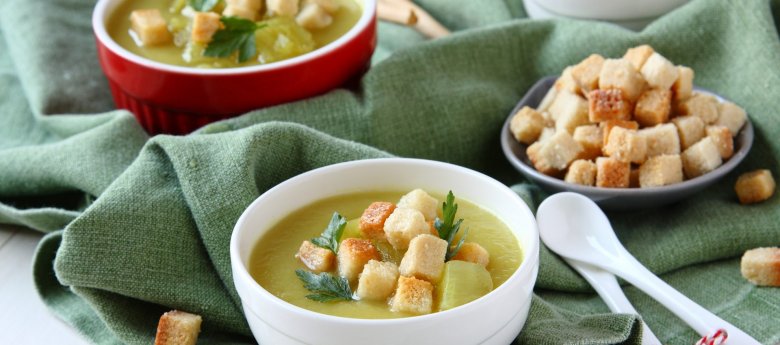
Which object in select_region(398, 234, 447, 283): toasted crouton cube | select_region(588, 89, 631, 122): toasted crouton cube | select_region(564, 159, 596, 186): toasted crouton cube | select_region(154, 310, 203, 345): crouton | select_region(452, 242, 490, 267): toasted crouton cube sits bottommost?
select_region(154, 310, 203, 345): crouton

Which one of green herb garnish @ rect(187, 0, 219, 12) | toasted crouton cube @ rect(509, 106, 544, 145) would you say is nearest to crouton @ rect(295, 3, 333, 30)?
green herb garnish @ rect(187, 0, 219, 12)

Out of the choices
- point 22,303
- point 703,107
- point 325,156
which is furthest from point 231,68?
point 703,107

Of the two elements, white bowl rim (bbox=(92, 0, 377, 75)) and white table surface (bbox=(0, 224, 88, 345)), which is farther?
white bowl rim (bbox=(92, 0, 377, 75))

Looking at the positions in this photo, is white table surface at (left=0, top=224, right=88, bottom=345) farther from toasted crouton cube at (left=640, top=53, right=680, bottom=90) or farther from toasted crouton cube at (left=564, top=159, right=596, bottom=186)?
toasted crouton cube at (left=640, top=53, right=680, bottom=90)

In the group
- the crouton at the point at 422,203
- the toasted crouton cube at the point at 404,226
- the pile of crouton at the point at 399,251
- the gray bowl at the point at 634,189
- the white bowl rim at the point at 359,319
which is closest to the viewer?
the white bowl rim at the point at 359,319

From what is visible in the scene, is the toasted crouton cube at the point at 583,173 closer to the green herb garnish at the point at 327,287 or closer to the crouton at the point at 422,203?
the crouton at the point at 422,203

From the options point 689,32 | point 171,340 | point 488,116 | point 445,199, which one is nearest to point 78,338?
point 171,340

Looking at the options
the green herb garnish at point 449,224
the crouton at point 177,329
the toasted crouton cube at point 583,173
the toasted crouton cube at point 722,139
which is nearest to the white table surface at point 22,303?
the crouton at point 177,329
